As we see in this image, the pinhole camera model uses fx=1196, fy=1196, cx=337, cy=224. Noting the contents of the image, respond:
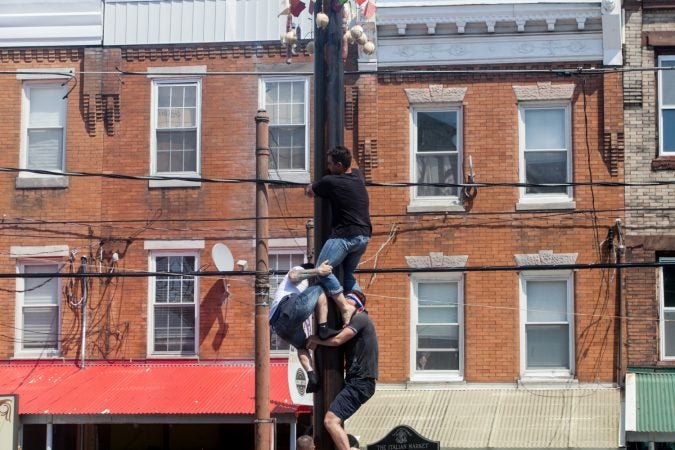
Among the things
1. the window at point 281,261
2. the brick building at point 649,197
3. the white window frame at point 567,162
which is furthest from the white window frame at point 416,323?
the brick building at point 649,197

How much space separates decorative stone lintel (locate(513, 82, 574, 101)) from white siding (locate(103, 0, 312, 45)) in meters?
3.70

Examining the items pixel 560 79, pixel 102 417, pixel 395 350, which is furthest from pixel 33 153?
pixel 560 79

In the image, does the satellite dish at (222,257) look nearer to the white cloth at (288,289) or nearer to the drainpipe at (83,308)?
the drainpipe at (83,308)

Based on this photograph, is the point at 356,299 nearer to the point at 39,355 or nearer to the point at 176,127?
the point at 176,127

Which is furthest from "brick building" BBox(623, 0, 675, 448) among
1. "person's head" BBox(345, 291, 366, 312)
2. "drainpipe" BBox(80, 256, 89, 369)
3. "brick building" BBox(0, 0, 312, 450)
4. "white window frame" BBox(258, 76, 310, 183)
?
"person's head" BBox(345, 291, 366, 312)

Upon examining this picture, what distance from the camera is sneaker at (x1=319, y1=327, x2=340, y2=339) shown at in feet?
24.5

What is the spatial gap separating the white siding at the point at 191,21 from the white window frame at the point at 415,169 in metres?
2.42

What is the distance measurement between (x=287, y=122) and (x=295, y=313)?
12536 mm

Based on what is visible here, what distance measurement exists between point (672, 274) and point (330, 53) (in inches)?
488

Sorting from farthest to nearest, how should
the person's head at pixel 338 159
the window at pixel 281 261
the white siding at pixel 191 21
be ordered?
1. the white siding at pixel 191 21
2. the window at pixel 281 261
3. the person's head at pixel 338 159

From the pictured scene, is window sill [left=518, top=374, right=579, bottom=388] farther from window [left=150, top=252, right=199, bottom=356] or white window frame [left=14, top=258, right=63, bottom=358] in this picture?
white window frame [left=14, top=258, right=63, bottom=358]

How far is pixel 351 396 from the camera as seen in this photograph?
7457 millimetres

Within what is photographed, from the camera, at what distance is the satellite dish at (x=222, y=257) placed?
1883 cm

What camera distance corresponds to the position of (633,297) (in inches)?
738
